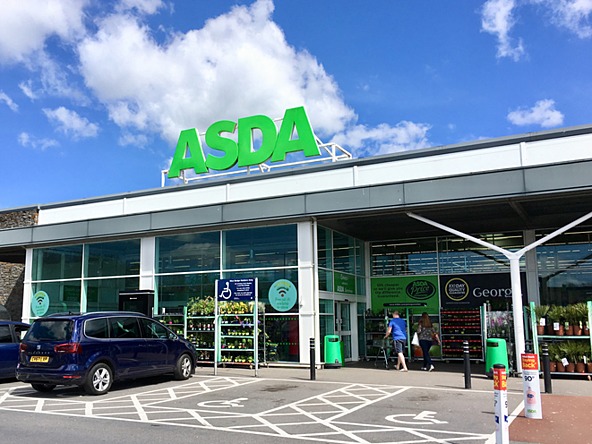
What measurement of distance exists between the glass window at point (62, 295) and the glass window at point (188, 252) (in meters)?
3.90

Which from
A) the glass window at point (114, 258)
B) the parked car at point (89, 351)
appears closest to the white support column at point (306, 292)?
the parked car at point (89, 351)

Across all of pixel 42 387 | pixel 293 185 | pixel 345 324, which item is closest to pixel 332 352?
pixel 345 324

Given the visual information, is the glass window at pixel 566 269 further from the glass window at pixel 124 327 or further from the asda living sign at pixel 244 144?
the glass window at pixel 124 327

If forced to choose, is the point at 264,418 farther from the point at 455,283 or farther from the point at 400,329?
the point at 455,283

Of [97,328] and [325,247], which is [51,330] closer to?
[97,328]

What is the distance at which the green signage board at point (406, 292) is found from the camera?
19.0 meters

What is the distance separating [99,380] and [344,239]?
955 centimetres

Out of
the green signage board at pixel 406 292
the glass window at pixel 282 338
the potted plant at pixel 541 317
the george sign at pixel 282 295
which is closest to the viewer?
the potted plant at pixel 541 317

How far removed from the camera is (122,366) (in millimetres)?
11500

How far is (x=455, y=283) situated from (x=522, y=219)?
323 centimetres

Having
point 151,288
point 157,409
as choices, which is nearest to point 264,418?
point 157,409

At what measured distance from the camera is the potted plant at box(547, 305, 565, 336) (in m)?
13.6

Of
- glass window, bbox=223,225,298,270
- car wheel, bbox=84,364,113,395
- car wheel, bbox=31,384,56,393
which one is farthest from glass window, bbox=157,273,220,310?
car wheel, bbox=84,364,113,395

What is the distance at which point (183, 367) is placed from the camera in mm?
13297
